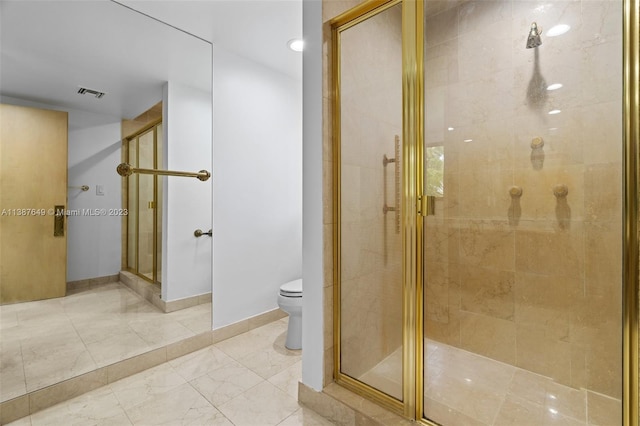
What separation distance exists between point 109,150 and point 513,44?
256cm

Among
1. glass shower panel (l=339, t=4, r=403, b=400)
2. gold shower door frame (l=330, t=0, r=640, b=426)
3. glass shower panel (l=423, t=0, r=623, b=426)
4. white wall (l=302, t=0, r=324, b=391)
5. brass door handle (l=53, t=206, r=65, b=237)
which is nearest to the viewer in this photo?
gold shower door frame (l=330, t=0, r=640, b=426)

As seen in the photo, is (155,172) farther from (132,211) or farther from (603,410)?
(603,410)

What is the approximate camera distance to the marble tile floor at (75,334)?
1.66m

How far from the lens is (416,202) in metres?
1.44

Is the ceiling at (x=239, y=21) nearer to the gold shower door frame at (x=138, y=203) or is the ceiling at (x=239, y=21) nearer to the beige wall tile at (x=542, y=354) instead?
the gold shower door frame at (x=138, y=203)

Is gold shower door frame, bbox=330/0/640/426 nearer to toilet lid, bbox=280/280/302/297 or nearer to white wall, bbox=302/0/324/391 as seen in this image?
white wall, bbox=302/0/324/391

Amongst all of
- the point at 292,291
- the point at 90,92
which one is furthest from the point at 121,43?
the point at 292,291

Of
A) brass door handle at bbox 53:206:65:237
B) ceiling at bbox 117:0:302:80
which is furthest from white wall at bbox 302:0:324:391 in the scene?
brass door handle at bbox 53:206:65:237

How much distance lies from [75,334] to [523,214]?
2795 millimetres

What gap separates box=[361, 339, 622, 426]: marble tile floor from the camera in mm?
1424

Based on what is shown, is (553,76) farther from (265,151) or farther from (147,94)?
(147,94)

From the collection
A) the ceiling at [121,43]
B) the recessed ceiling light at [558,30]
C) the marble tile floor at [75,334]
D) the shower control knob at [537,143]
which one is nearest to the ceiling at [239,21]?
the ceiling at [121,43]

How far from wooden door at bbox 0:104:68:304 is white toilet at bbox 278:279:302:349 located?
4.58ft

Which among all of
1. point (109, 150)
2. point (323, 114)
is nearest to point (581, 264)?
point (323, 114)
